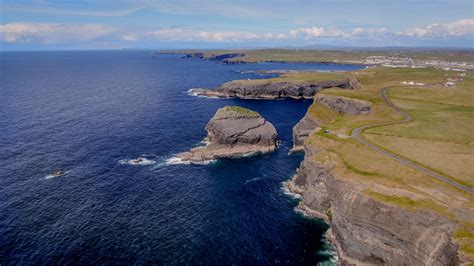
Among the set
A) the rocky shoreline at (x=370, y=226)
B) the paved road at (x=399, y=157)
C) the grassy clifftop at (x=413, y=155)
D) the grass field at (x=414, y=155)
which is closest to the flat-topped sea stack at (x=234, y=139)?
the grassy clifftop at (x=413, y=155)

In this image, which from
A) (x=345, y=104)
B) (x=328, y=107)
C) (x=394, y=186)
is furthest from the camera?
(x=328, y=107)

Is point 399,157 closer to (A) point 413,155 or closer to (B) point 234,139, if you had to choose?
A: (A) point 413,155

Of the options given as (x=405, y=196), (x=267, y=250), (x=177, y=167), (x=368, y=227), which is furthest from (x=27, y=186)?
(x=405, y=196)

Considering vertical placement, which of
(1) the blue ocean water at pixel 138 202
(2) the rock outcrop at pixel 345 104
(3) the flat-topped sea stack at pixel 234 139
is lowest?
(1) the blue ocean water at pixel 138 202

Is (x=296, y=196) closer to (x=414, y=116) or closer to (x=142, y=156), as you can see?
(x=142, y=156)

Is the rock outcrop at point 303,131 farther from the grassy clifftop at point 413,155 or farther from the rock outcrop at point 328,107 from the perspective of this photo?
the grassy clifftop at point 413,155

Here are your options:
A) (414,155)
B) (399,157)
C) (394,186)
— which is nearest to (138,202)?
(394,186)

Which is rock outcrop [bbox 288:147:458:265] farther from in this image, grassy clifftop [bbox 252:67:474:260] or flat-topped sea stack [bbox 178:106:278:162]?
flat-topped sea stack [bbox 178:106:278:162]
